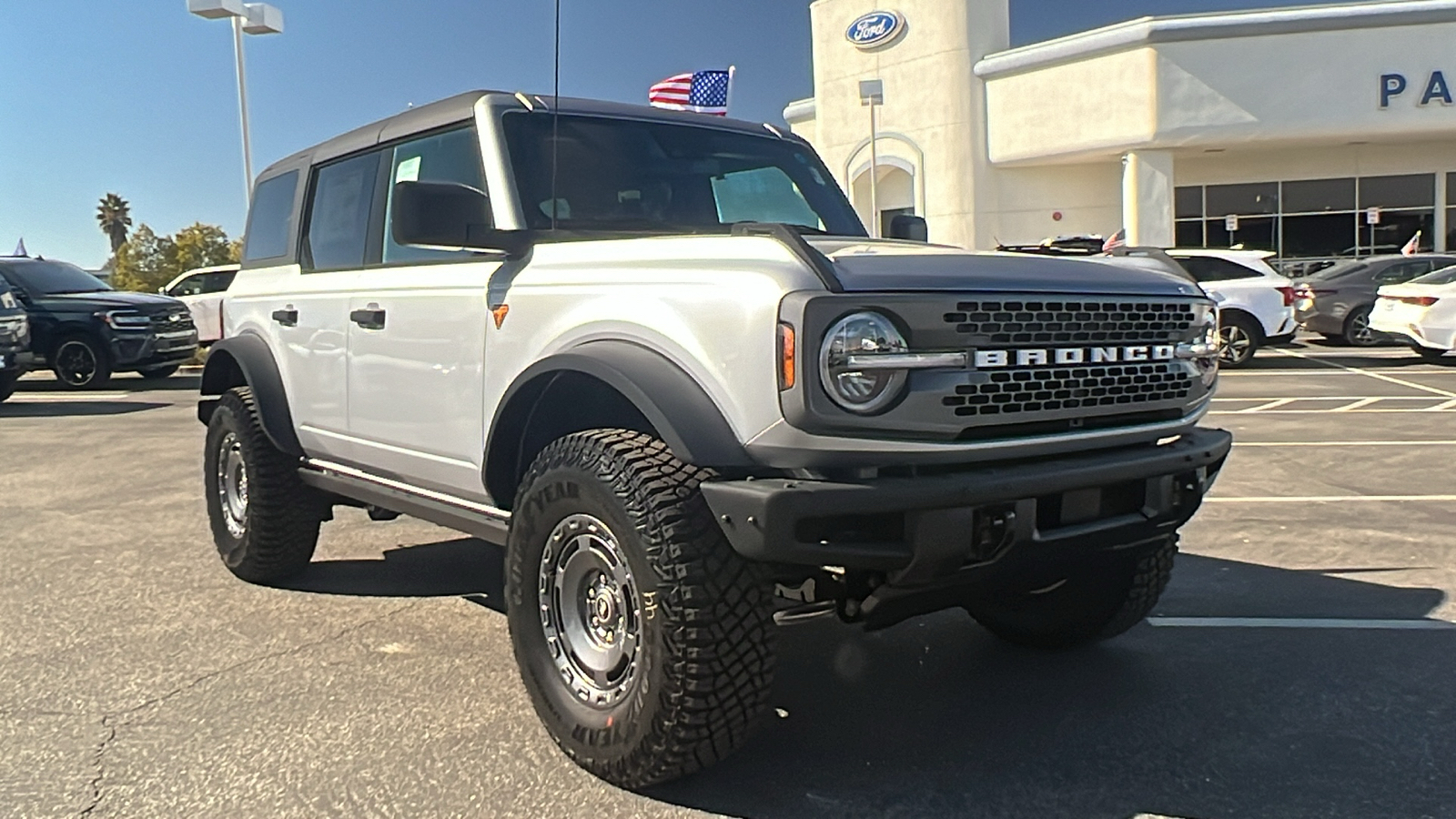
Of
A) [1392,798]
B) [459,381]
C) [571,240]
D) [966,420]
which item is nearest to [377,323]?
[459,381]

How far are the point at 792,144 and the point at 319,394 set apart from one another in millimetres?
2237

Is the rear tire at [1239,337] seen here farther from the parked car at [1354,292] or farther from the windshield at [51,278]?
the windshield at [51,278]

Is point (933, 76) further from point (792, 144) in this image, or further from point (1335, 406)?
point (792, 144)

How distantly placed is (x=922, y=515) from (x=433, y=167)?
2.55 meters

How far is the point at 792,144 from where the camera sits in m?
5.03

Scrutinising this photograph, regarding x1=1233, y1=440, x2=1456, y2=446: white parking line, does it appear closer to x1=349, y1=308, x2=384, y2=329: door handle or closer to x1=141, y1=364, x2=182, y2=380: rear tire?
x1=349, y1=308, x2=384, y2=329: door handle

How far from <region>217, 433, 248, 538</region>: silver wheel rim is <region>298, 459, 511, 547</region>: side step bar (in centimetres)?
54

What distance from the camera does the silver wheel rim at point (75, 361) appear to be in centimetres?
1597

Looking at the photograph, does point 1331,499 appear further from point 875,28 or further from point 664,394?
point 875,28

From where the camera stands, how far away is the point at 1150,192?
2888cm

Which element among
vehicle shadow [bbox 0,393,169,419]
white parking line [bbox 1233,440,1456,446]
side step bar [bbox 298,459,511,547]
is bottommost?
white parking line [bbox 1233,440,1456,446]

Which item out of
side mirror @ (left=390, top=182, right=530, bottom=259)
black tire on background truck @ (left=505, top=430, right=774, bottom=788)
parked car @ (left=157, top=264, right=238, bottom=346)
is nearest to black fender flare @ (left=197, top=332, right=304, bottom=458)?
side mirror @ (left=390, top=182, right=530, bottom=259)

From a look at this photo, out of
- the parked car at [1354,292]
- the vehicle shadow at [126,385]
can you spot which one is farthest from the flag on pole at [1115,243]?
the vehicle shadow at [126,385]

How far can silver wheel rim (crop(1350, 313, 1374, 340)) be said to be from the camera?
59.0 ft
